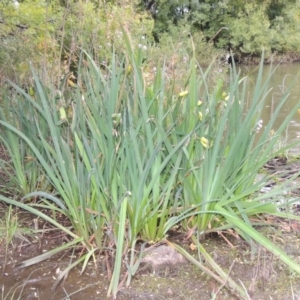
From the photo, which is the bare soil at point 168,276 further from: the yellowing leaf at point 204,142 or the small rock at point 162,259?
the yellowing leaf at point 204,142

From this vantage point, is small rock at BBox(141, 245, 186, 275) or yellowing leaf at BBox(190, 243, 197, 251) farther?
yellowing leaf at BBox(190, 243, 197, 251)

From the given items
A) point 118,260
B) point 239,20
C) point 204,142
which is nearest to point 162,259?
point 118,260

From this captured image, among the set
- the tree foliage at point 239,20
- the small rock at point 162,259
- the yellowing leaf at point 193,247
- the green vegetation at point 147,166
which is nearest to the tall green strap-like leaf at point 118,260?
the green vegetation at point 147,166

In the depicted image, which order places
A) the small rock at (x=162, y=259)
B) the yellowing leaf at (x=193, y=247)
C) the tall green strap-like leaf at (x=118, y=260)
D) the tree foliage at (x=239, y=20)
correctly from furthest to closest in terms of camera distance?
the tree foliage at (x=239, y=20), the yellowing leaf at (x=193, y=247), the small rock at (x=162, y=259), the tall green strap-like leaf at (x=118, y=260)

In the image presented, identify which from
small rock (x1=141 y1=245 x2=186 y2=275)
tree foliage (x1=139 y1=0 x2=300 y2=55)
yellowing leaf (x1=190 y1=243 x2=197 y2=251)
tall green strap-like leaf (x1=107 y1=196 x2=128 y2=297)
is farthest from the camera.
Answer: tree foliage (x1=139 y1=0 x2=300 y2=55)

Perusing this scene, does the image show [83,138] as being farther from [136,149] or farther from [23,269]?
[23,269]

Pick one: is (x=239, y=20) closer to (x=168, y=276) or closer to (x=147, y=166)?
(x=147, y=166)

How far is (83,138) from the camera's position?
174 centimetres

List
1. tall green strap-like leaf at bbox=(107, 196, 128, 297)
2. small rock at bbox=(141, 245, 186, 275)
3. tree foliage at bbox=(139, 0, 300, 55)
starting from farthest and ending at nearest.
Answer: tree foliage at bbox=(139, 0, 300, 55)
small rock at bbox=(141, 245, 186, 275)
tall green strap-like leaf at bbox=(107, 196, 128, 297)

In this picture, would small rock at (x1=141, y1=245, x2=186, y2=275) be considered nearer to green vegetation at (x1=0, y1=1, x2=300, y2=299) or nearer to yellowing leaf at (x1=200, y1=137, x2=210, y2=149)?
green vegetation at (x1=0, y1=1, x2=300, y2=299)

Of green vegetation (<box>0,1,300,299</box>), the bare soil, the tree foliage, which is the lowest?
the tree foliage

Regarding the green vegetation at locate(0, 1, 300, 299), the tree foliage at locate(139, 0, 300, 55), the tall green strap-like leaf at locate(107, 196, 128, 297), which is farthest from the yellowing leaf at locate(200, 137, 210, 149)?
the tree foliage at locate(139, 0, 300, 55)

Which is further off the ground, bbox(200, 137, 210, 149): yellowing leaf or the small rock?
bbox(200, 137, 210, 149): yellowing leaf

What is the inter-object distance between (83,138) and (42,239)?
57 centimetres
